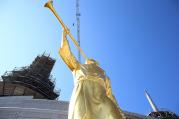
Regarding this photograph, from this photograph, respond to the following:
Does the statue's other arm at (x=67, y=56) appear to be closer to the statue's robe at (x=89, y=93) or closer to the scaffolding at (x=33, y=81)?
the statue's robe at (x=89, y=93)

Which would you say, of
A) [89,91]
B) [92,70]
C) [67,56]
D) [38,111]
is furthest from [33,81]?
[89,91]

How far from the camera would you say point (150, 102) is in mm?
37844

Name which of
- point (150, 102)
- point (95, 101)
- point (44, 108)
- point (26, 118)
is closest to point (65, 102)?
point (44, 108)

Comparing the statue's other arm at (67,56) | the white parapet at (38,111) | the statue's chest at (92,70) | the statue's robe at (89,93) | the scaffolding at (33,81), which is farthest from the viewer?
the scaffolding at (33,81)

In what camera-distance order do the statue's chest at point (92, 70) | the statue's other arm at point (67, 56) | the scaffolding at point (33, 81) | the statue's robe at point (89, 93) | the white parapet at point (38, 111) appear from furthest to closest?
the scaffolding at point (33, 81) < the white parapet at point (38, 111) < the statue's other arm at point (67, 56) < the statue's chest at point (92, 70) < the statue's robe at point (89, 93)

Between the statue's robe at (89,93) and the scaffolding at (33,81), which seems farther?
the scaffolding at (33,81)

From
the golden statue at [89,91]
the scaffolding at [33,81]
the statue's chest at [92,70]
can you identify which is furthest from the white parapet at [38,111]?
the scaffolding at [33,81]

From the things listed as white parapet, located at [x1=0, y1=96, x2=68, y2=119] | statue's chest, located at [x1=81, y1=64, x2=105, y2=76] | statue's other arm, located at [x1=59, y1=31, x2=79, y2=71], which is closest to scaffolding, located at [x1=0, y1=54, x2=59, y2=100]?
white parapet, located at [x1=0, y1=96, x2=68, y2=119]

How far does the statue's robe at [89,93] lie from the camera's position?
7375 mm

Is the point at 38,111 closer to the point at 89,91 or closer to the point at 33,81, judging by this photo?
the point at 89,91

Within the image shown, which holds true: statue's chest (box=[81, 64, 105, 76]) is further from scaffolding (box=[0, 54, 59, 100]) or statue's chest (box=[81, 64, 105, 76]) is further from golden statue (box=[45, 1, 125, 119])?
scaffolding (box=[0, 54, 59, 100])

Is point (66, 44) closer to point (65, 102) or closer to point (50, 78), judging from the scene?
point (65, 102)

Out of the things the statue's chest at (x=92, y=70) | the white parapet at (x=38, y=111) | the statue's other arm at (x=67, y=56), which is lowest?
the white parapet at (x=38, y=111)

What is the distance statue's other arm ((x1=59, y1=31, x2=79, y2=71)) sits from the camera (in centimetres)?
890
